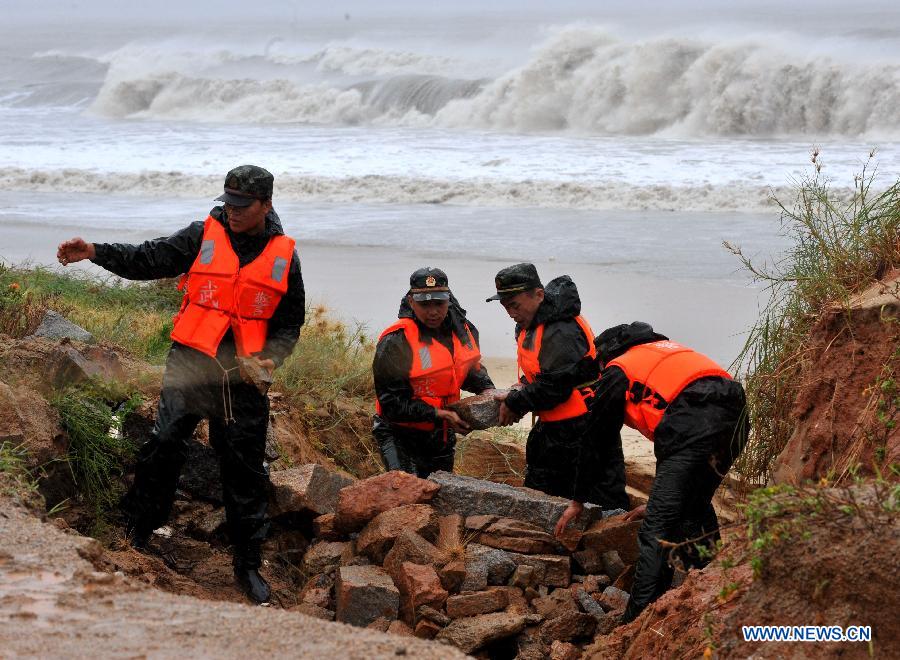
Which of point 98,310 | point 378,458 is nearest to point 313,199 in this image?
point 98,310

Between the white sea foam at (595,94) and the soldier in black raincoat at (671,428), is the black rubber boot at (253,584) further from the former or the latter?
the white sea foam at (595,94)

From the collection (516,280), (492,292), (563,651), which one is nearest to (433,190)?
(492,292)

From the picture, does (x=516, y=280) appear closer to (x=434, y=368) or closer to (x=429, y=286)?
(x=429, y=286)

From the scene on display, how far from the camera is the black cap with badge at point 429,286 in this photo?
661 cm

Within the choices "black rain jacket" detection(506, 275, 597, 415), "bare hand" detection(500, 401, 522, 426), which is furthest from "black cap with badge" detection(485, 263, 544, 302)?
"bare hand" detection(500, 401, 522, 426)

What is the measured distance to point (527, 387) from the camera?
6605 millimetres

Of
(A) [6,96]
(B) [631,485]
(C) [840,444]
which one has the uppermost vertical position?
(A) [6,96]

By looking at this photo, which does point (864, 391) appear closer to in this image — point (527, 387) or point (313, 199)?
point (527, 387)

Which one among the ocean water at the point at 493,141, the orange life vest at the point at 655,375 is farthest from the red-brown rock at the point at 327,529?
the ocean water at the point at 493,141

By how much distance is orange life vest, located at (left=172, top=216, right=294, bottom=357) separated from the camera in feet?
18.7

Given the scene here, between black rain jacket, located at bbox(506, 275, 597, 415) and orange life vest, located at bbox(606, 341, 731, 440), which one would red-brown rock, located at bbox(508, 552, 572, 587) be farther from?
black rain jacket, located at bbox(506, 275, 597, 415)

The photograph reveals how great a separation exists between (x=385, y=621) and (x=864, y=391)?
95.2 inches

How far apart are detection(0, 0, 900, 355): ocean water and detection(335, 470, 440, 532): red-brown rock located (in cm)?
557

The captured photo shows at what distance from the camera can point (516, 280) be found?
6512 mm
